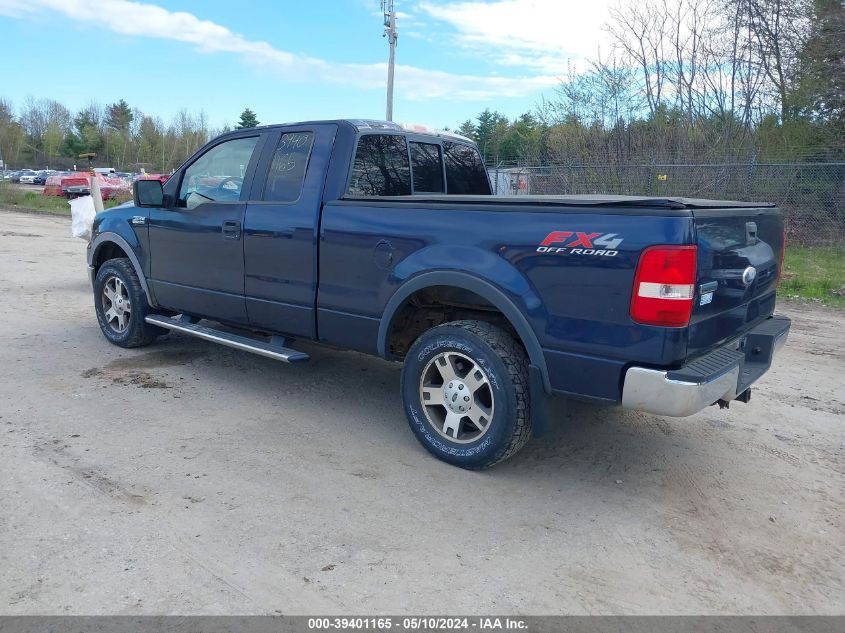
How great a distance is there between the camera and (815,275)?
37.4ft

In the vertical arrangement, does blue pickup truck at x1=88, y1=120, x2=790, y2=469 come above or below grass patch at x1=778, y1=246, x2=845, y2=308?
above

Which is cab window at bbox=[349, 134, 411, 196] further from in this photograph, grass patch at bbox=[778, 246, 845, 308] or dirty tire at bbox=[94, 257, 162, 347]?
grass patch at bbox=[778, 246, 845, 308]

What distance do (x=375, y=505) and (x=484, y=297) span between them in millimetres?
1261

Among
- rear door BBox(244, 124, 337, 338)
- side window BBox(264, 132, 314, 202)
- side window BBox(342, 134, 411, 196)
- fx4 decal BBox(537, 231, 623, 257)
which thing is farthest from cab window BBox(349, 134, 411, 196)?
fx4 decal BBox(537, 231, 623, 257)

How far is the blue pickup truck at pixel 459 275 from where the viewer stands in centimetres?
329

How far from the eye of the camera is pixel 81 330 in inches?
285

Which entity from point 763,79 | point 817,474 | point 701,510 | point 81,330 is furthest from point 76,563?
point 763,79

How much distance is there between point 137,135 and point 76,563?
88817 mm

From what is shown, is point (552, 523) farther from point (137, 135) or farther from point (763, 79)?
point (137, 135)

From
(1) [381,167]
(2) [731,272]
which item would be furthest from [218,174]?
(2) [731,272]

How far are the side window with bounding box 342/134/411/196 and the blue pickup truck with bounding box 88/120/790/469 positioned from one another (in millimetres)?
13

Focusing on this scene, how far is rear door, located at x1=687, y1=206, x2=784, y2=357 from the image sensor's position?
3330 millimetres

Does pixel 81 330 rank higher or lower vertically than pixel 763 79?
lower

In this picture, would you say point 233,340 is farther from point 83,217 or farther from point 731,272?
point 83,217
